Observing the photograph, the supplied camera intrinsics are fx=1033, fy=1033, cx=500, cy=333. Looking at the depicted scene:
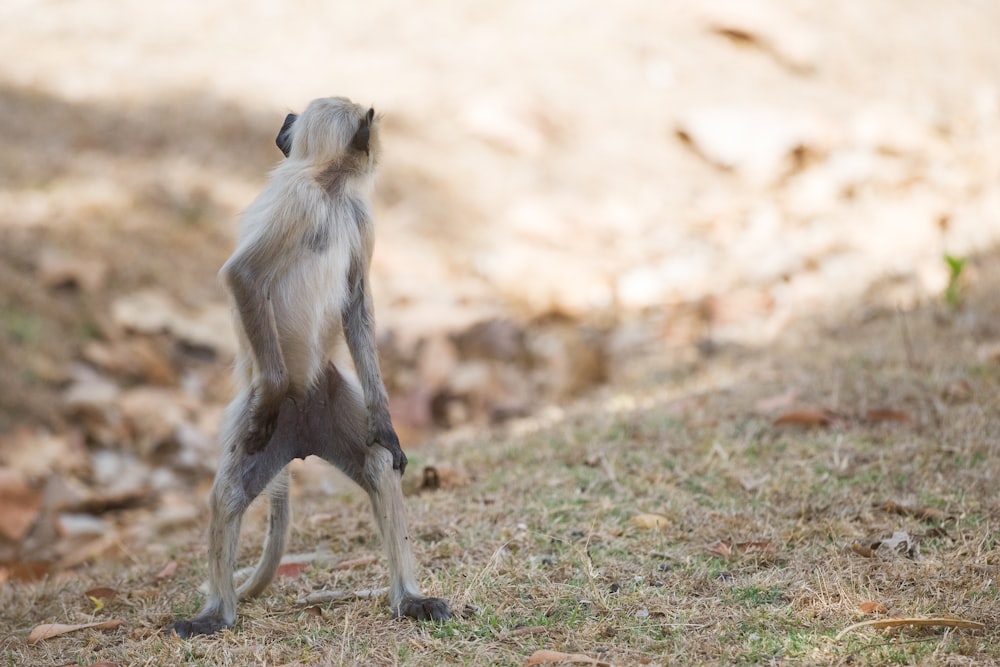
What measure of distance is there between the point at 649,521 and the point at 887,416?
1722 millimetres

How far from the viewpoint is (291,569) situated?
3.99 meters

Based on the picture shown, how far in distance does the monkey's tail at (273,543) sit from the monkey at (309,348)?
66mm

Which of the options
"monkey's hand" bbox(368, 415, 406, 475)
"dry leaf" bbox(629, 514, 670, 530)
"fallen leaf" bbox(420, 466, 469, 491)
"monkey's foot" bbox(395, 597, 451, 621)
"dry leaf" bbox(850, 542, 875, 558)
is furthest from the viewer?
Result: "fallen leaf" bbox(420, 466, 469, 491)

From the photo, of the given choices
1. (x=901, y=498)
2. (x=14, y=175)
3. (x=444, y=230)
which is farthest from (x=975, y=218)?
(x=14, y=175)

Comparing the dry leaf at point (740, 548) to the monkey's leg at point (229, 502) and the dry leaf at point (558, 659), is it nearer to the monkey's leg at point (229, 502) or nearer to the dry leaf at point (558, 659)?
the dry leaf at point (558, 659)

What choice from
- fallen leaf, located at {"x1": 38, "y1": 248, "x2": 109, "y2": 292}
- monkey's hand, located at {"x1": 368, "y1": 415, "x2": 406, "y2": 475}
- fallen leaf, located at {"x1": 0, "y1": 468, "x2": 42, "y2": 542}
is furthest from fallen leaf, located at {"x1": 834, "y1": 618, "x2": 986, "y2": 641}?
fallen leaf, located at {"x1": 38, "y1": 248, "x2": 109, "y2": 292}

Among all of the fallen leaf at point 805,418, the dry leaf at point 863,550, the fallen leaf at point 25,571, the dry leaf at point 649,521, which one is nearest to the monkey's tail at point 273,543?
the dry leaf at point 649,521

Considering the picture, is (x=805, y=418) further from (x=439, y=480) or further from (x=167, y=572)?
(x=167, y=572)

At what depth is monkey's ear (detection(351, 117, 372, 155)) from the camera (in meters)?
3.50

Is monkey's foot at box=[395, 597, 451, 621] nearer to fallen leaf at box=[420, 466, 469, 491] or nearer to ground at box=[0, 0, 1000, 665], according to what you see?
ground at box=[0, 0, 1000, 665]

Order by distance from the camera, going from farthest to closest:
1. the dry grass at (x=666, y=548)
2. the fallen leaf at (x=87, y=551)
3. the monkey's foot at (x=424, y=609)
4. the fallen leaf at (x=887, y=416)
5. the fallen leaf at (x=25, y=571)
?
the fallen leaf at (x=887, y=416) → the fallen leaf at (x=87, y=551) → the fallen leaf at (x=25, y=571) → the monkey's foot at (x=424, y=609) → the dry grass at (x=666, y=548)

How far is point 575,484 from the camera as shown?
15.3 feet

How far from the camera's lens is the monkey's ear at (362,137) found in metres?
3.50

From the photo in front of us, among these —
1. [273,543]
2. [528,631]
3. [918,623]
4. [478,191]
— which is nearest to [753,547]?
[918,623]
